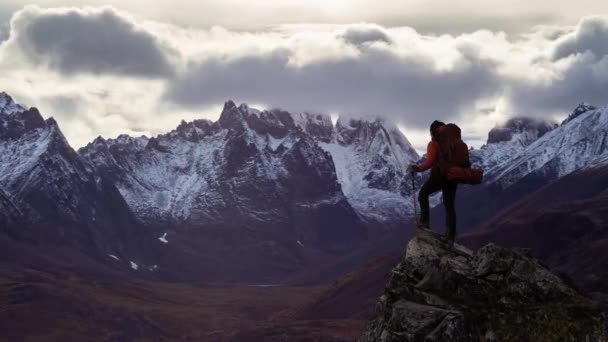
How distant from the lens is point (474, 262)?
3262cm

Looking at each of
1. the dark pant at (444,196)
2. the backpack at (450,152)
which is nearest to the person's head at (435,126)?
the backpack at (450,152)

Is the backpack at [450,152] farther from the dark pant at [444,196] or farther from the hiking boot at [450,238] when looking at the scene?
the hiking boot at [450,238]

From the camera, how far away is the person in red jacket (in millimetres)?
34062

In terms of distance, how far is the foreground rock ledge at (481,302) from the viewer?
96.4 ft

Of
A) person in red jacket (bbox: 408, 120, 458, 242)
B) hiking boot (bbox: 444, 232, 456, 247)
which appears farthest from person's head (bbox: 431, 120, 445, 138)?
hiking boot (bbox: 444, 232, 456, 247)

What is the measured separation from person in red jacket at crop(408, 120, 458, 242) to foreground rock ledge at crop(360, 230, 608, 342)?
216 cm

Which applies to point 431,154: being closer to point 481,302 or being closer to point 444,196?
point 444,196

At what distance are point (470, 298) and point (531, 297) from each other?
1843 millimetres

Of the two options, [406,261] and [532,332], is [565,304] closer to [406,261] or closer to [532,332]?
[532,332]

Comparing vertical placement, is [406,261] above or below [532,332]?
above

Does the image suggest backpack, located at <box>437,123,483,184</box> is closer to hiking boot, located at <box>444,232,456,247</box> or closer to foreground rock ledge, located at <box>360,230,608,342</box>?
hiking boot, located at <box>444,232,456,247</box>

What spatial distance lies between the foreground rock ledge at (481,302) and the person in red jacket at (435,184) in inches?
84.9

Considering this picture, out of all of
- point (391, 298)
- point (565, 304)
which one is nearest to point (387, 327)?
point (391, 298)

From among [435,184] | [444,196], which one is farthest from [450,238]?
[435,184]
